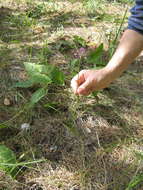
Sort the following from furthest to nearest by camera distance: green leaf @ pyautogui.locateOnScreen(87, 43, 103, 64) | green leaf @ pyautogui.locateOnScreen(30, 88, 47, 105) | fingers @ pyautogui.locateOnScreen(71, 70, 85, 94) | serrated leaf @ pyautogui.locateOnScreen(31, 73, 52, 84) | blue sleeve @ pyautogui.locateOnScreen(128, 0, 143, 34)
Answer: green leaf @ pyautogui.locateOnScreen(87, 43, 103, 64), serrated leaf @ pyautogui.locateOnScreen(31, 73, 52, 84), green leaf @ pyautogui.locateOnScreen(30, 88, 47, 105), fingers @ pyautogui.locateOnScreen(71, 70, 85, 94), blue sleeve @ pyautogui.locateOnScreen(128, 0, 143, 34)

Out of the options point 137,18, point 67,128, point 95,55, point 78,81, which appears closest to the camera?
point 137,18

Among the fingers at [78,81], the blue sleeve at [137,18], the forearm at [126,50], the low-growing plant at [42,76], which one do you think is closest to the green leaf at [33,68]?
the low-growing plant at [42,76]

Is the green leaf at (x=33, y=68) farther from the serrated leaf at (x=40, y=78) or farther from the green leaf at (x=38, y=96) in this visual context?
the green leaf at (x=38, y=96)

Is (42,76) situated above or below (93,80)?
below

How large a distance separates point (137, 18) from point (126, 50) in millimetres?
175

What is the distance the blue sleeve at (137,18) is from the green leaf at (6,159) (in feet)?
3.10

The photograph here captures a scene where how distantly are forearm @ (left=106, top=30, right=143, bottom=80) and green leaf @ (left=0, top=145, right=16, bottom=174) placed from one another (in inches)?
27.3

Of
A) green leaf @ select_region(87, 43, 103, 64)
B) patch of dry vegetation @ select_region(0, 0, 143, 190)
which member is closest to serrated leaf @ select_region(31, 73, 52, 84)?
patch of dry vegetation @ select_region(0, 0, 143, 190)

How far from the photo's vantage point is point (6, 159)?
1338 millimetres

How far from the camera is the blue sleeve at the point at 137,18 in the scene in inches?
51.0

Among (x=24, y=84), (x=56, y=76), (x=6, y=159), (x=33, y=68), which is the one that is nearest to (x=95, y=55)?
(x=56, y=76)

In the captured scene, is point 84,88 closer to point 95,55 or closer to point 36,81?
point 36,81

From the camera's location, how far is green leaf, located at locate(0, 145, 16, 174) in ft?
4.28

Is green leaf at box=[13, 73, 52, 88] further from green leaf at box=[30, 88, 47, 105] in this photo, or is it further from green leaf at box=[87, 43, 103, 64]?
green leaf at box=[87, 43, 103, 64]
